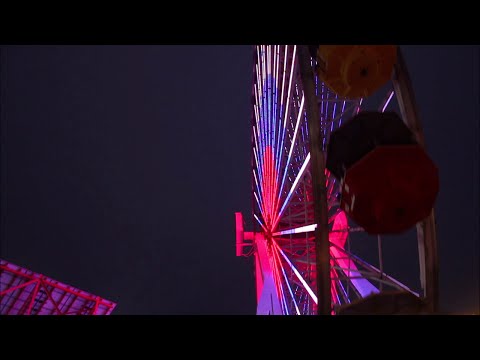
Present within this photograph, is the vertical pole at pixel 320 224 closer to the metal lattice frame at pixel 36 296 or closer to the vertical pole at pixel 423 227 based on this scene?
the vertical pole at pixel 423 227

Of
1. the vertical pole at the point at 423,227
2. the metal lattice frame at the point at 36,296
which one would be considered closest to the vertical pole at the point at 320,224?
the vertical pole at the point at 423,227

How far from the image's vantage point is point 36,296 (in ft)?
36.7

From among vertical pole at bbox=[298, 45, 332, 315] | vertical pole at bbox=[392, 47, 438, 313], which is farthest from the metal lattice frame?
vertical pole at bbox=[392, 47, 438, 313]

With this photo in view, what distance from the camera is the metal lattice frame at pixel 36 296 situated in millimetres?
10531

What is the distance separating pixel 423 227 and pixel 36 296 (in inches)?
452

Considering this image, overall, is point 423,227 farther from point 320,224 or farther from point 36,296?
point 36,296

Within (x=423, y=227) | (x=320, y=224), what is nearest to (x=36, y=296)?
(x=320, y=224)

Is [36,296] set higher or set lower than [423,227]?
lower

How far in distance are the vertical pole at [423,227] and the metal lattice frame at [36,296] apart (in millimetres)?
10445

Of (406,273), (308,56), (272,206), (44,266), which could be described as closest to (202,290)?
(44,266)

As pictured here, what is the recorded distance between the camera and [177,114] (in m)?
31.5

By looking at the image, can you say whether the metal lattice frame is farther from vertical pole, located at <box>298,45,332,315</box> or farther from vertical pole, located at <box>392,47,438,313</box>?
vertical pole, located at <box>392,47,438,313</box>

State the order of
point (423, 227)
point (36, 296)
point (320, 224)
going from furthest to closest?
point (36, 296)
point (423, 227)
point (320, 224)
